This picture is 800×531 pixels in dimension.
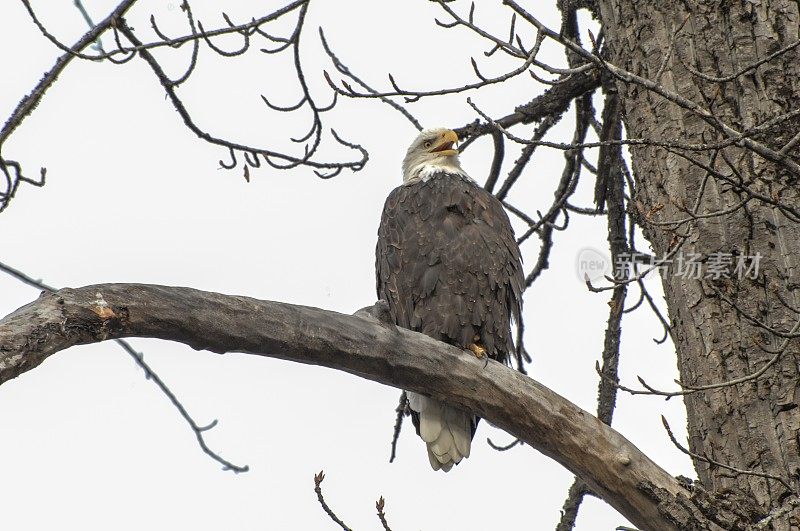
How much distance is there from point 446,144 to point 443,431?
5.44ft

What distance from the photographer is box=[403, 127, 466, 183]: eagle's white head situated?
5.32 metres

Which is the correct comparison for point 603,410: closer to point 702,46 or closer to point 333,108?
point 702,46

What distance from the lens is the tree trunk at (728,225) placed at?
3131 millimetres

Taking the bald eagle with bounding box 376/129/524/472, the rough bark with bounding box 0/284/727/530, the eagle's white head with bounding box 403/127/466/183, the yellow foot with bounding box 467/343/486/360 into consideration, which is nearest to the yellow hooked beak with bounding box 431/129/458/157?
the eagle's white head with bounding box 403/127/466/183

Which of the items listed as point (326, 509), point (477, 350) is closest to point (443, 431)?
point (477, 350)

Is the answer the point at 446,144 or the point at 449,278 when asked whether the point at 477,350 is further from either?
the point at 446,144

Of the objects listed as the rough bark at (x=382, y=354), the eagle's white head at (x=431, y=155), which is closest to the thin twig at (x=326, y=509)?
the rough bark at (x=382, y=354)

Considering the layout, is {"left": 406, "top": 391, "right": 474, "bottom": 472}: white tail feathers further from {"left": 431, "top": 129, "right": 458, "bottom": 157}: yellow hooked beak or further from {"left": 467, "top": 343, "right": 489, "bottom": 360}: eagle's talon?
{"left": 431, "top": 129, "right": 458, "bottom": 157}: yellow hooked beak

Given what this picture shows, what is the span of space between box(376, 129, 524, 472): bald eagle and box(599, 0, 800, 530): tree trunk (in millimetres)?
1073

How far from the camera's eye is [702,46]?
3.61m

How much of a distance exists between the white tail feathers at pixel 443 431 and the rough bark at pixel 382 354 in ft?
3.71

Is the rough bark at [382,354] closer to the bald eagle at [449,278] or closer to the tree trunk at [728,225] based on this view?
the tree trunk at [728,225]

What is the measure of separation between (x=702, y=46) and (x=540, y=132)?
1.33 meters

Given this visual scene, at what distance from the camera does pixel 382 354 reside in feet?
10.5
